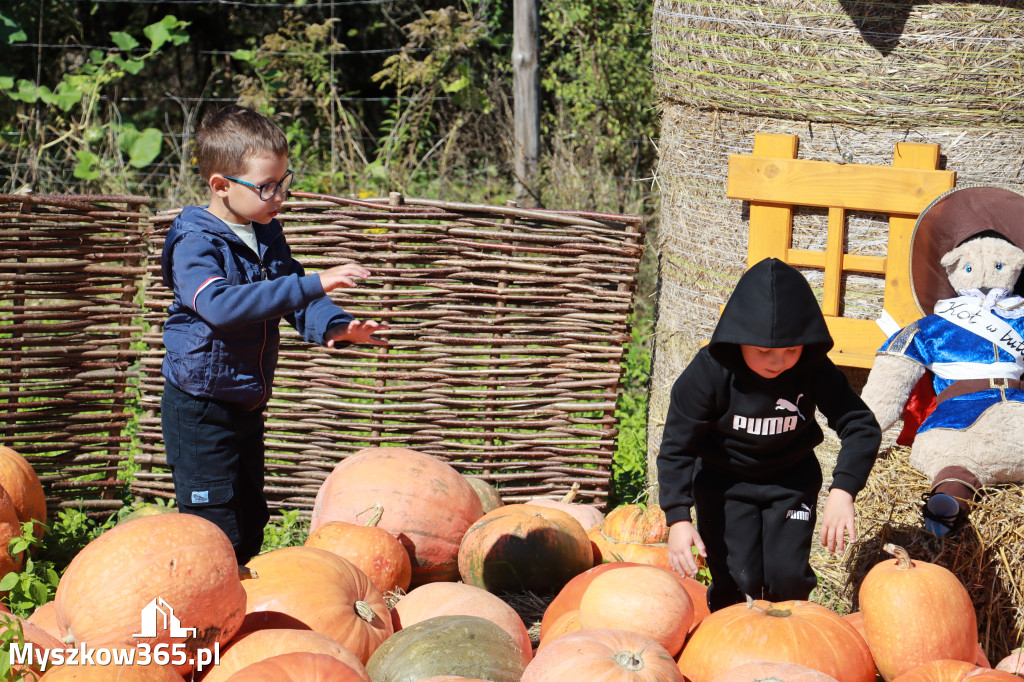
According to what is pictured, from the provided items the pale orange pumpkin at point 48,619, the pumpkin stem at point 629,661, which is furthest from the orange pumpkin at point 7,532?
the pumpkin stem at point 629,661

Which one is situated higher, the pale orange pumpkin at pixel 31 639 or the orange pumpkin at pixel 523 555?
the pale orange pumpkin at pixel 31 639

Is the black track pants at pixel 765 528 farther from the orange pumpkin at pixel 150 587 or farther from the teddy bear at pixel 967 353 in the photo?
the orange pumpkin at pixel 150 587

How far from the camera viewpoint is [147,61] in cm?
1030

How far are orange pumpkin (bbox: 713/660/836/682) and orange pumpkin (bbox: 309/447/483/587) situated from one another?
1.48 meters

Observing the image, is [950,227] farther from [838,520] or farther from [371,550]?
[371,550]

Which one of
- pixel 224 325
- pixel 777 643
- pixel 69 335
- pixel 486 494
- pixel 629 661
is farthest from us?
pixel 69 335

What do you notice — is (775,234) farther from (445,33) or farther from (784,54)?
(445,33)

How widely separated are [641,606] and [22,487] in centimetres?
222

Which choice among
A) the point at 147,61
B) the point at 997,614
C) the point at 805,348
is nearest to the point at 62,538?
the point at 805,348

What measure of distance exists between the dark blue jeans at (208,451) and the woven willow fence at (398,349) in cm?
116

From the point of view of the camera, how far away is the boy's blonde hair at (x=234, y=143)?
2.95 m

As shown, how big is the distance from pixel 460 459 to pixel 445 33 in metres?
5.18

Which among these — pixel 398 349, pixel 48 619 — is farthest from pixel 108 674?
pixel 398 349

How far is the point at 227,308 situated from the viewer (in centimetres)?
278
